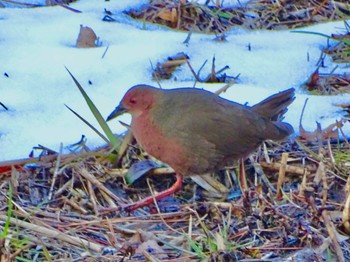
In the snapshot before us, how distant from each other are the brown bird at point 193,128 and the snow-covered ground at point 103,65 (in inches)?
15.8

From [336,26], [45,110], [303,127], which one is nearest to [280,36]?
[336,26]

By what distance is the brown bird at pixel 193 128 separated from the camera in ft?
15.7

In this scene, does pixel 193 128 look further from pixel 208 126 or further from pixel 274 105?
pixel 274 105

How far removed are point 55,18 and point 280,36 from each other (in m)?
1.59

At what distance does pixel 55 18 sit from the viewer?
22.3ft

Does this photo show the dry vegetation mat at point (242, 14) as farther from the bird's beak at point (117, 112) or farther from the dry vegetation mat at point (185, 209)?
the bird's beak at point (117, 112)

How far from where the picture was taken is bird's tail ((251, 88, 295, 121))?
5.17 m

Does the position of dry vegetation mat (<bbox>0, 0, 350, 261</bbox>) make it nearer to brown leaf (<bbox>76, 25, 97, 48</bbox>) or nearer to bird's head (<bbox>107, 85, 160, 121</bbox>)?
bird's head (<bbox>107, 85, 160, 121</bbox>)

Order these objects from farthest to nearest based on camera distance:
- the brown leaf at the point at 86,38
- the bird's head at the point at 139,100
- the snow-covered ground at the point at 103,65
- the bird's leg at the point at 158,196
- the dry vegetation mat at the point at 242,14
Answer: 1. the dry vegetation mat at the point at 242,14
2. the brown leaf at the point at 86,38
3. the snow-covered ground at the point at 103,65
4. the bird's head at the point at 139,100
5. the bird's leg at the point at 158,196

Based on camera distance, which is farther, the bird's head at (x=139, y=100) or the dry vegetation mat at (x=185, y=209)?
the bird's head at (x=139, y=100)

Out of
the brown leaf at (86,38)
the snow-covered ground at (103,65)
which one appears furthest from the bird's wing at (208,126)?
the brown leaf at (86,38)

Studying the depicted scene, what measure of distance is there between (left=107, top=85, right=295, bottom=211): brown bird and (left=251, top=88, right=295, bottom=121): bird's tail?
7 cm

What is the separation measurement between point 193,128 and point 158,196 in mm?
409

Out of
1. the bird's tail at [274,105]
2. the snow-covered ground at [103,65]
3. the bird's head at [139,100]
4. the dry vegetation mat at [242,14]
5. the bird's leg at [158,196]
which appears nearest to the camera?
the bird's leg at [158,196]
